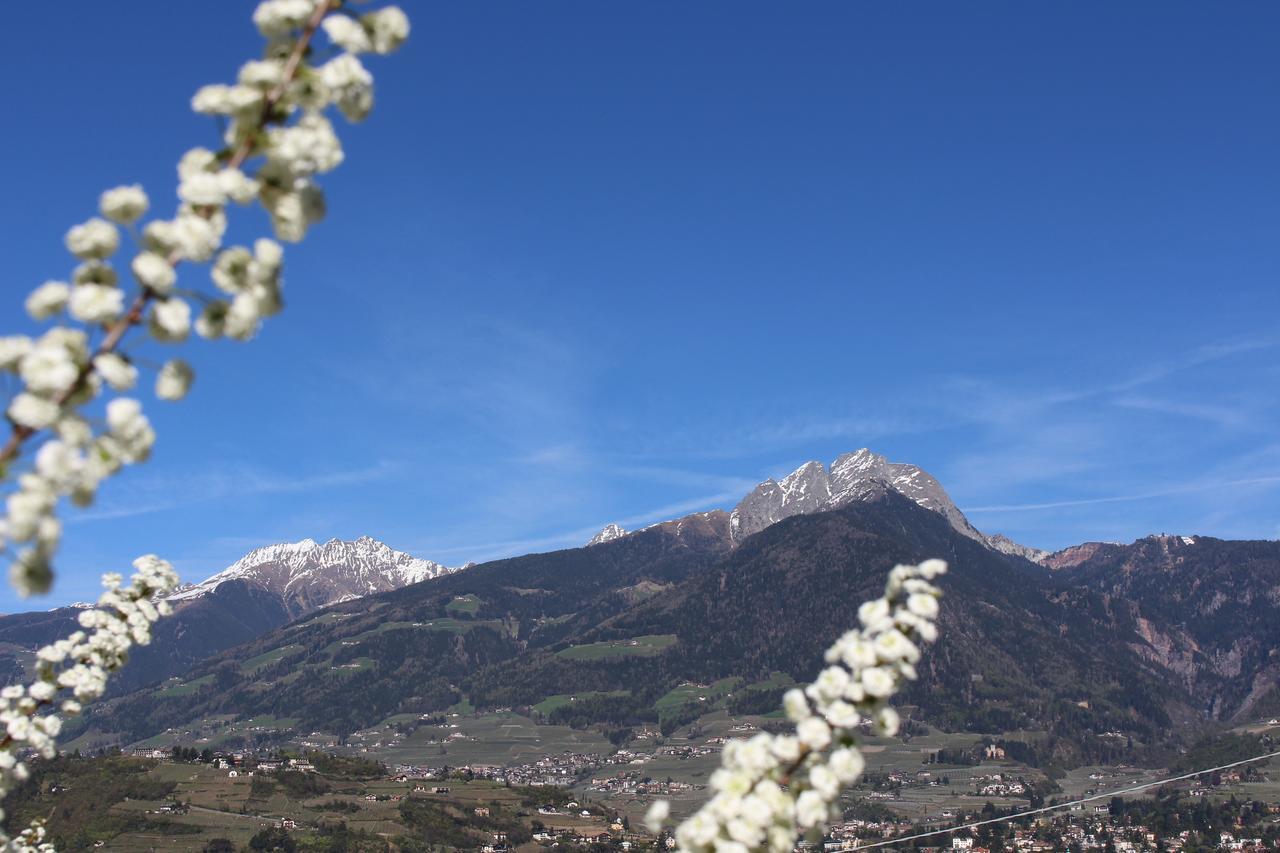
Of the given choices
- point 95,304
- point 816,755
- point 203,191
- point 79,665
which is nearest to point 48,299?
point 95,304

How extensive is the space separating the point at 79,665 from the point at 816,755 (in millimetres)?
10040

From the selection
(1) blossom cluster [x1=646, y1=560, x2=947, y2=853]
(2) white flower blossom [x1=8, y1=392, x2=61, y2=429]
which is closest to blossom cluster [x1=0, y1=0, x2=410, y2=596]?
(2) white flower blossom [x1=8, y1=392, x2=61, y2=429]

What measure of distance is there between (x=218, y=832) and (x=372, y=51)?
21110 cm

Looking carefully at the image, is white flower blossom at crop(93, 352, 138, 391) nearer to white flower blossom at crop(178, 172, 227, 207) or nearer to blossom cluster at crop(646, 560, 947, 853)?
white flower blossom at crop(178, 172, 227, 207)

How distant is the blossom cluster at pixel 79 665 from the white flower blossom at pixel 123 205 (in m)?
8.19

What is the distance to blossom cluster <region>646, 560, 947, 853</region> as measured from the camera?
6367mm

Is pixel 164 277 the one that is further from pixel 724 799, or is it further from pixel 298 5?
pixel 724 799

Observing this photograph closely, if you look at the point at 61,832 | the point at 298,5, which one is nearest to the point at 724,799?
the point at 298,5

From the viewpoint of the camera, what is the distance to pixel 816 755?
6.70m

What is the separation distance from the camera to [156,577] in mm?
12273

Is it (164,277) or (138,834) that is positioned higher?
(164,277)

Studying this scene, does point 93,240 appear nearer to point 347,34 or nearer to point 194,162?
point 194,162

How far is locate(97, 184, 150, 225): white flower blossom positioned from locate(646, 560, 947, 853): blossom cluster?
5.36m

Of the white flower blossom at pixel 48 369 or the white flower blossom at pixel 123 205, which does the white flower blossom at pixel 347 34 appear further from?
the white flower blossom at pixel 48 369
